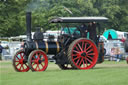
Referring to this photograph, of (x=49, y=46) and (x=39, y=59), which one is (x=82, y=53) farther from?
(x=39, y=59)

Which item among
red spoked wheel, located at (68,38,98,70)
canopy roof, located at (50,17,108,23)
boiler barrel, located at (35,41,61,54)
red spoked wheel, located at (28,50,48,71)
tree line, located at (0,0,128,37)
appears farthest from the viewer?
tree line, located at (0,0,128,37)

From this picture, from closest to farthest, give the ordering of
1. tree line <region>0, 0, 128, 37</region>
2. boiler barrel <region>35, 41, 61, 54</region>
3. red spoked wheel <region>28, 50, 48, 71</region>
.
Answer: red spoked wheel <region>28, 50, 48, 71</region>, boiler barrel <region>35, 41, 61, 54</region>, tree line <region>0, 0, 128, 37</region>

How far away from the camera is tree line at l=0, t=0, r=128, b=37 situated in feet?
148

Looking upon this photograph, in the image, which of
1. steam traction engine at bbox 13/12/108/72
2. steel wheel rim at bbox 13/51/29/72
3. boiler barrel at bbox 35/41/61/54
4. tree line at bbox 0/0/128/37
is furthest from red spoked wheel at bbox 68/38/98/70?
tree line at bbox 0/0/128/37

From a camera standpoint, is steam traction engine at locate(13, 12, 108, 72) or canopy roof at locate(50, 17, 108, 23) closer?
steam traction engine at locate(13, 12, 108, 72)

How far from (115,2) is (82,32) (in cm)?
4393

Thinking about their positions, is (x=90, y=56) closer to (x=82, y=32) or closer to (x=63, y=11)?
(x=82, y=32)

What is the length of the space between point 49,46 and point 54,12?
33871mm

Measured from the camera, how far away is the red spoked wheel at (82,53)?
15.8 m

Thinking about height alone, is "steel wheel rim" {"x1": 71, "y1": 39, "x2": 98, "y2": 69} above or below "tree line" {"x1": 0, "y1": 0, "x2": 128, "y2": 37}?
below

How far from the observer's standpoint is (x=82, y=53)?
16.1 metres

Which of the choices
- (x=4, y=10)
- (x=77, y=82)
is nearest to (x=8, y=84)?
(x=77, y=82)

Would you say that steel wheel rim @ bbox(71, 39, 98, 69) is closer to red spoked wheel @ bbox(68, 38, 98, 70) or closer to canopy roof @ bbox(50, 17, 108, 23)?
red spoked wheel @ bbox(68, 38, 98, 70)

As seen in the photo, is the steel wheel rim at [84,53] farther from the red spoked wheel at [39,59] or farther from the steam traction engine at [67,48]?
the red spoked wheel at [39,59]
